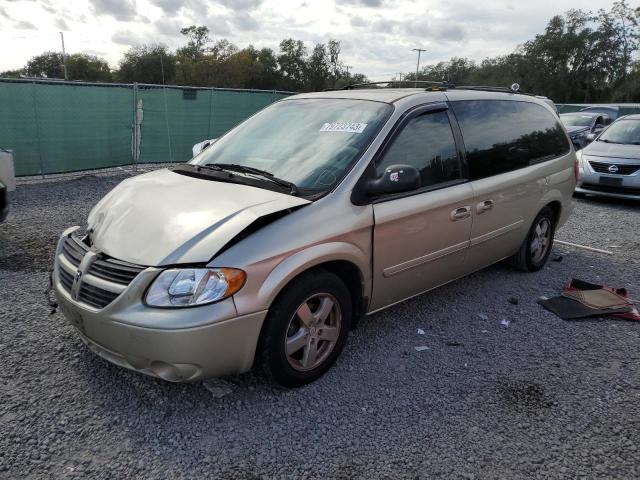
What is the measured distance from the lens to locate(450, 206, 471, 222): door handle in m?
3.83

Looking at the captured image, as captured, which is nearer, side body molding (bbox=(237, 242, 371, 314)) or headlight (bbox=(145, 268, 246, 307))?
headlight (bbox=(145, 268, 246, 307))

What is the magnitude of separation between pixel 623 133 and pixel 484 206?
8083mm

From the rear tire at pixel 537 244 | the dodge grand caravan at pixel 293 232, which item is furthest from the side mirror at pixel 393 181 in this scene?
the rear tire at pixel 537 244

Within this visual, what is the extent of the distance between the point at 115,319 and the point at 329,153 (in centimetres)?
169

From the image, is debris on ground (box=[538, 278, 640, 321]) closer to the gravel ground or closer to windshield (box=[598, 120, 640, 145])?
the gravel ground

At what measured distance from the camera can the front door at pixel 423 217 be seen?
3.38m

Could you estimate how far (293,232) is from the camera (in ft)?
9.28

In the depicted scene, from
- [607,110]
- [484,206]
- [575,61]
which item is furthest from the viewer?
[575,61]

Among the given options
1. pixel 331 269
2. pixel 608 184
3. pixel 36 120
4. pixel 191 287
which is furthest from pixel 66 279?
pixel 608 184

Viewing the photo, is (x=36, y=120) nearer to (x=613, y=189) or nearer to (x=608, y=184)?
(x=608, y=184)

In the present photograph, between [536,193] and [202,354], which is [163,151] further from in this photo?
[202,354]

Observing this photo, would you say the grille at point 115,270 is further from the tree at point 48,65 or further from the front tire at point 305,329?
the tree at point 48,65

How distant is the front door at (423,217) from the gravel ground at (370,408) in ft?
1.57

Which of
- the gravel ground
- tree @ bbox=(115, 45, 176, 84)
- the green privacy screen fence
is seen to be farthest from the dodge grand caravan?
tree @ bbox=(115, 45, 176, 84)
